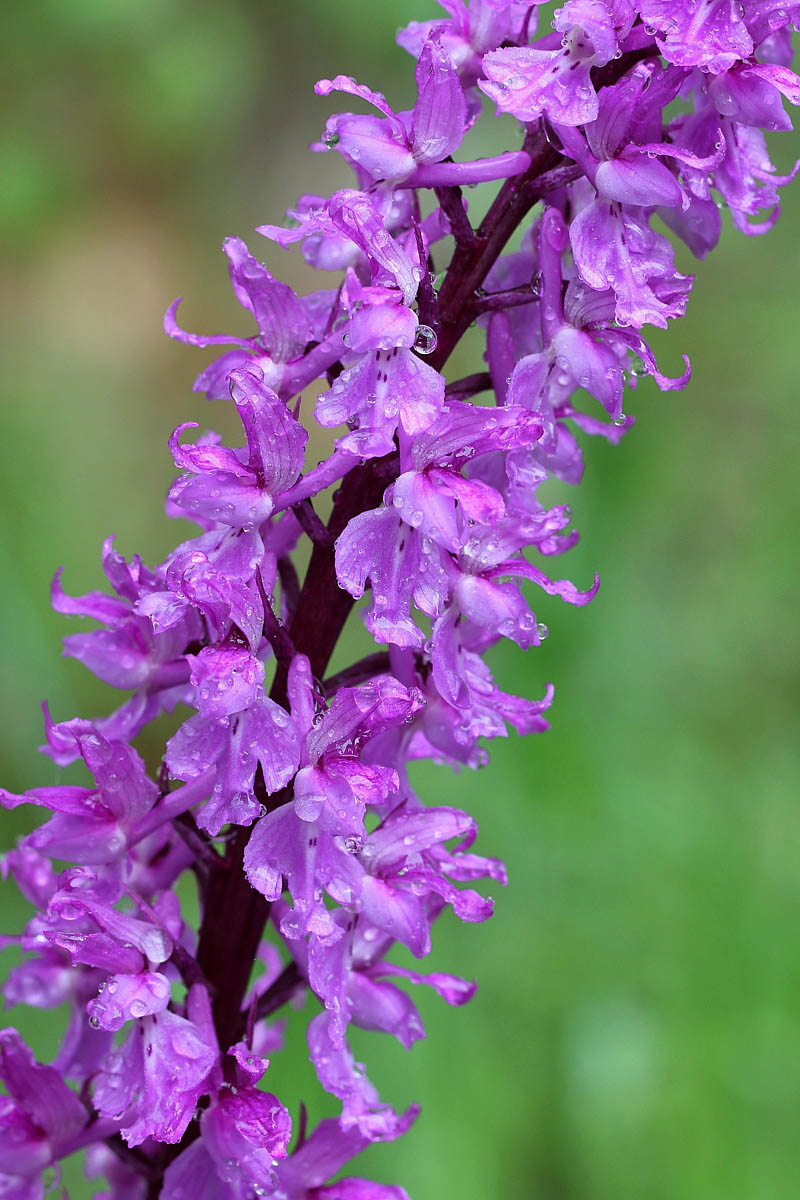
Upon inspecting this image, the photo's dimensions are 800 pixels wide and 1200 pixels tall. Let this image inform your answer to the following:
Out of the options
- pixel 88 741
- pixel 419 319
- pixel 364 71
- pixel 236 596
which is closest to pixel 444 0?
pixel 419 319

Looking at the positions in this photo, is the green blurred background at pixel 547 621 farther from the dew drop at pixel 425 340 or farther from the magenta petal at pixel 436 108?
the magenta petal at pixel 436 108

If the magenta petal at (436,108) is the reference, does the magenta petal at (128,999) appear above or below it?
below

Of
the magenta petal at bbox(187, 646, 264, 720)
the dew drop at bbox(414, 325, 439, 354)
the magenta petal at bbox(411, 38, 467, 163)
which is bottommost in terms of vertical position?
the magenta petal at bbox(187, 646, 264, 720)

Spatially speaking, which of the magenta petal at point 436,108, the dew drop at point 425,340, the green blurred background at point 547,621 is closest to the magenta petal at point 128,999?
the dew drop at point 425,340

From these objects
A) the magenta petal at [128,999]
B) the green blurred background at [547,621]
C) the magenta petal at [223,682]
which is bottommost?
the green blurred background at [547,621]

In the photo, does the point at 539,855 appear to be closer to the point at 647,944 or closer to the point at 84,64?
the point at 647,944

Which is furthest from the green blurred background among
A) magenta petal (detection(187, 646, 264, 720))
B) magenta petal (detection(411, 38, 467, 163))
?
magenta petal (detection(411, 38, 467, 163))

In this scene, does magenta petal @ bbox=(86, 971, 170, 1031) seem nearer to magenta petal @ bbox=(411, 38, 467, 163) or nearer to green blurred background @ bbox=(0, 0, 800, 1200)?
magenta petal @ bbox=(411, 38, 467, 163)

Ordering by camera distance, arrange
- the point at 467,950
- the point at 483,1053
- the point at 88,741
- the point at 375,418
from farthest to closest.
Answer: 1. the point at 467,950
2. the point at 483,1053
3. the point at 88,741
4. the point at 375,418
